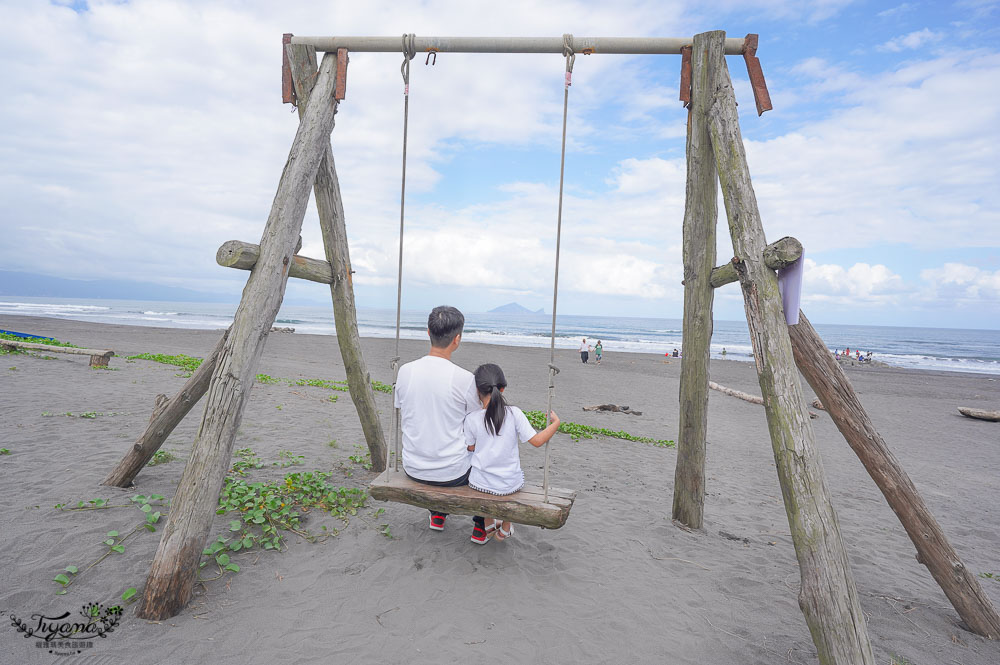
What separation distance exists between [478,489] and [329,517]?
1334 mm

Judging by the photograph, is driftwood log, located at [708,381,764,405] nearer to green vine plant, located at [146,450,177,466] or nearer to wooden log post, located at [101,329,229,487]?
green vine plant, located at [146,450,177,466]

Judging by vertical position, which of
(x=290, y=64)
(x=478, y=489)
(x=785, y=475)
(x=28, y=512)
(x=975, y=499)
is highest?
(x=290, y=64)

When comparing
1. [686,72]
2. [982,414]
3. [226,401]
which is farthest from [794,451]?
[982,414]

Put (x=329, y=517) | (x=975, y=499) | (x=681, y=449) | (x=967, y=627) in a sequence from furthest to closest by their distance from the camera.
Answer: (x=975, y=499) < (x=681, y=449) < (x=329, y=517) < (x=967, y=627)

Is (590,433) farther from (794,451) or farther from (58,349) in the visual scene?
(58,349)

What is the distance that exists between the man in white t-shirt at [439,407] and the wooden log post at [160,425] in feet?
5.39

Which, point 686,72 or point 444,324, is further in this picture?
point 686,72

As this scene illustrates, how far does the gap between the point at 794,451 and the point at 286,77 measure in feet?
14.2

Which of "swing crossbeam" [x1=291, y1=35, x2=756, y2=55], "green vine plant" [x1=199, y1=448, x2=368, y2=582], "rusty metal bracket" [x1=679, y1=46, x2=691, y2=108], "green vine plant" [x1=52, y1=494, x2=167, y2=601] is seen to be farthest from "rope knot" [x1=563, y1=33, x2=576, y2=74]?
"green vine plant" [x1=52, y1=494, x2=167, y2=601]

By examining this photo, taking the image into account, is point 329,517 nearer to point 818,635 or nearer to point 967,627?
point 818,635

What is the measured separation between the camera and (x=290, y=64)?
4.08 metres

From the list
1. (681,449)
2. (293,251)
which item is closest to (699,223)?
(681,449)

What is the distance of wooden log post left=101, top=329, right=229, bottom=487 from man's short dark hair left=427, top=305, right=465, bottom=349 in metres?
1.83

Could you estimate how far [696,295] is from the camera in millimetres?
4223
